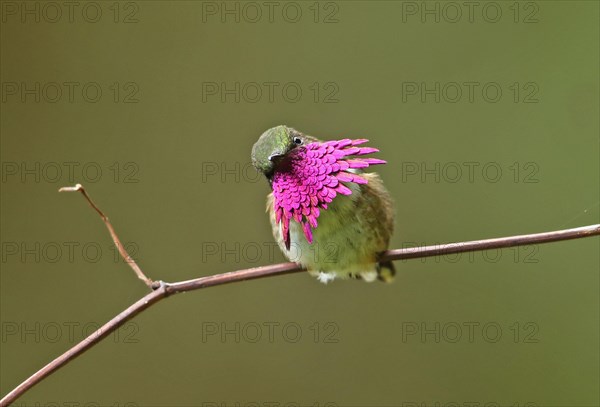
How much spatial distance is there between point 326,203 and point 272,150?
16cm

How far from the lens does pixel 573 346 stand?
8.13ft

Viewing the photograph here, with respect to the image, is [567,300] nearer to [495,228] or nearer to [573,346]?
[573,346]

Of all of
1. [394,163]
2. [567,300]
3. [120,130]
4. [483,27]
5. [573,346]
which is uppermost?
[483,27]

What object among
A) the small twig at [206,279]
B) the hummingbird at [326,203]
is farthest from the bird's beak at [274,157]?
the small twig at [206,279]

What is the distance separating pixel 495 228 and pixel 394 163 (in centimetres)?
51

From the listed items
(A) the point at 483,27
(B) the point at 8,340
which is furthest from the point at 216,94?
(B) the point at 8,340

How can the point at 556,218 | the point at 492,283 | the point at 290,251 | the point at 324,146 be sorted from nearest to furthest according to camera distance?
1. the point at 324,146
2. the point at 290,251
3. the point at 556,218
4. the point at 492,283

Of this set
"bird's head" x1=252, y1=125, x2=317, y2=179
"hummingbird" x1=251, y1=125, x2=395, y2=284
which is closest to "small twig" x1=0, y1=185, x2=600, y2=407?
"hummingbird" x1=251, y1=125, x2=395, y2=284

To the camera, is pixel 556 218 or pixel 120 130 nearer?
pixel 556 218

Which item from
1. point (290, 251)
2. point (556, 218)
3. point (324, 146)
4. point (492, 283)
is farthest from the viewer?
point (492, 283)

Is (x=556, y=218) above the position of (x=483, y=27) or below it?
below

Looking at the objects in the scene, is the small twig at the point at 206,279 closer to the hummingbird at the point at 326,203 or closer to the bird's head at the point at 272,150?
the hummingbird at the point at 326,203

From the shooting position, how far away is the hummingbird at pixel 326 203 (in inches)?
48.5

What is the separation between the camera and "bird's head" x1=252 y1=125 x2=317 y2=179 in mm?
1207
